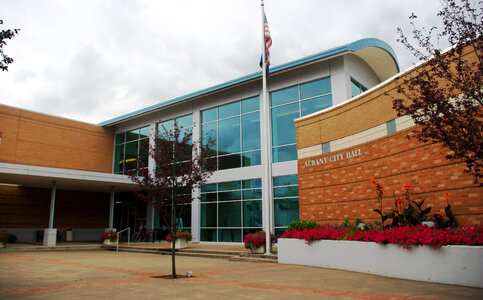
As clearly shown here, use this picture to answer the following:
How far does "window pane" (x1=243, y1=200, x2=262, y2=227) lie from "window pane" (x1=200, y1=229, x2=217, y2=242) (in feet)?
8.68

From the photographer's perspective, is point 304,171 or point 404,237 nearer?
point 404,237

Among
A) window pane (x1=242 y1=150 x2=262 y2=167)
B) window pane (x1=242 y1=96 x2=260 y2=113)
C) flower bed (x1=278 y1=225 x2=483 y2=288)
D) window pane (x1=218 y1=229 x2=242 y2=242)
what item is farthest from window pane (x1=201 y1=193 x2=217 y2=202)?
flower bed (x1=278 y1=225 x2=483 y2=288)

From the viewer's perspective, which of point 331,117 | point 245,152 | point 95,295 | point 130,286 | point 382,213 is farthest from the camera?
point 245,152

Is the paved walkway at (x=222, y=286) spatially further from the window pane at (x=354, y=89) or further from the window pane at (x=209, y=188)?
the window pane at (x=209, y=188)

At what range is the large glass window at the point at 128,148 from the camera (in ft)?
96.9

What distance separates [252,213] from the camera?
21.7 meters

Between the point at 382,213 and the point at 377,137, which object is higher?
the point at 377,137

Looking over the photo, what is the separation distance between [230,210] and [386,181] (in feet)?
41.3

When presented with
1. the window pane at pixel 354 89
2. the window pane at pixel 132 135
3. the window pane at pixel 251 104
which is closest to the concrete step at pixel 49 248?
the window pane at pixel 132 135

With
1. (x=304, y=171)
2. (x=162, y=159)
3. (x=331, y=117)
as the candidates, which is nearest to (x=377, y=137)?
(x=331, y=117)

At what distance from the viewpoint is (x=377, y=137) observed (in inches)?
474

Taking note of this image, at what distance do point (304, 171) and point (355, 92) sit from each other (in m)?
7.67

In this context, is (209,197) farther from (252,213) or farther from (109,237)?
(109,237)

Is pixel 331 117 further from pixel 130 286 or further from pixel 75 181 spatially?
pixel 75 181
